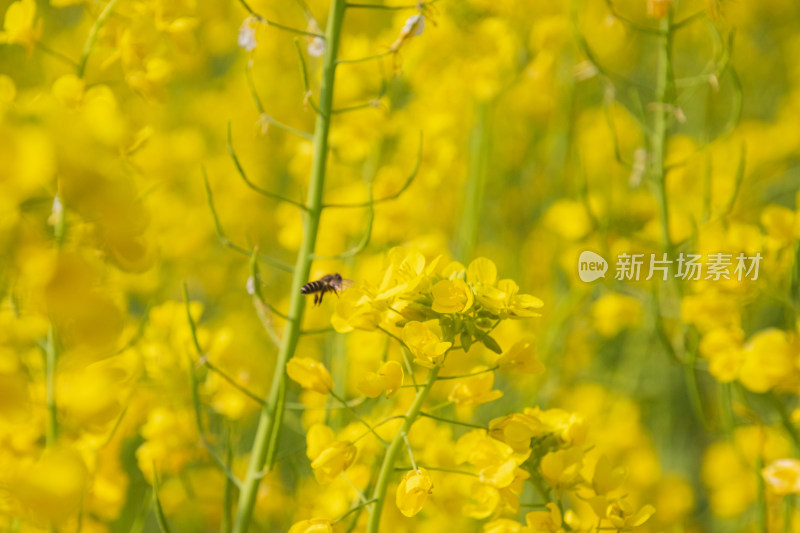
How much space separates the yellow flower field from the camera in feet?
2.44

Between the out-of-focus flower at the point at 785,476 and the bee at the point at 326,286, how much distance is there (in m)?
0.63

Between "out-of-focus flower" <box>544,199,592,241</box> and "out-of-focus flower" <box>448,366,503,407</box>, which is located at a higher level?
"out-of-focus flower" <box>544,199,592,241</box>

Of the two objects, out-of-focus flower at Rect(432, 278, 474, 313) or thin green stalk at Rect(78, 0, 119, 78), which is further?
thin green stalk at Rect(78, 0, 119, 78)

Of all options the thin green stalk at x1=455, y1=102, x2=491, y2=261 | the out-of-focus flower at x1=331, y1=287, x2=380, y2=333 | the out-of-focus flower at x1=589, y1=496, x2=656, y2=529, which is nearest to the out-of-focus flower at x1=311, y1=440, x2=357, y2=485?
the out-of-focus flower at x1=331, y1=287, x2=380, y2=333

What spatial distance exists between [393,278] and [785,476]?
2.10 ft

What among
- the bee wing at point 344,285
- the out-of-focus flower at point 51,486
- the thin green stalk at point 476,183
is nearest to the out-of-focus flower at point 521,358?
the bee wing at point 344,285

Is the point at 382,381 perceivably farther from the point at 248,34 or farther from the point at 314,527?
the point at 248,34

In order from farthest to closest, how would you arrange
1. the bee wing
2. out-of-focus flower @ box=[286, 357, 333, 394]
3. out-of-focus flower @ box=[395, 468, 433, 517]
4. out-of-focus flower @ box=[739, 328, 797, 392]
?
out-of-focus flower @ box=[739, 328, 797, 392]
the bee wing
out-of-focus flower @ box=[286, 357, 333, 394]
out-of-focus flower @ box=[395, 468, 433, 517]

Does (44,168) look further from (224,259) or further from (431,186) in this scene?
(224,259)

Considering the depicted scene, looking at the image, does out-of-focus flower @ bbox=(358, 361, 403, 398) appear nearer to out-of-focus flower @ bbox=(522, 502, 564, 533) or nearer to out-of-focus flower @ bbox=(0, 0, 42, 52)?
out-of-focus flower @ bbox=(522, 502, 564, 533)

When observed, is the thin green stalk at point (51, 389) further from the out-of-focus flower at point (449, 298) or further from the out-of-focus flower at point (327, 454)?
the out-of-focus flower at point (449, 298)

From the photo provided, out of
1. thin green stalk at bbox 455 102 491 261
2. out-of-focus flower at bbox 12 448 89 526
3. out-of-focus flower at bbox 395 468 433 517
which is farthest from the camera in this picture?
thin green stalk at bbox 455 102 491 261

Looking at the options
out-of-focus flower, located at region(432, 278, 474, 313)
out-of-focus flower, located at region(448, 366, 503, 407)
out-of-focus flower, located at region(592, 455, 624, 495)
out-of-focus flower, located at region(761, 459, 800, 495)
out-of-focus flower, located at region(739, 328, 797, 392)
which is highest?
out-of-focus flower, located at region(432, 278, 474, 313)

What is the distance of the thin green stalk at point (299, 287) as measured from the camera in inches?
36.5
